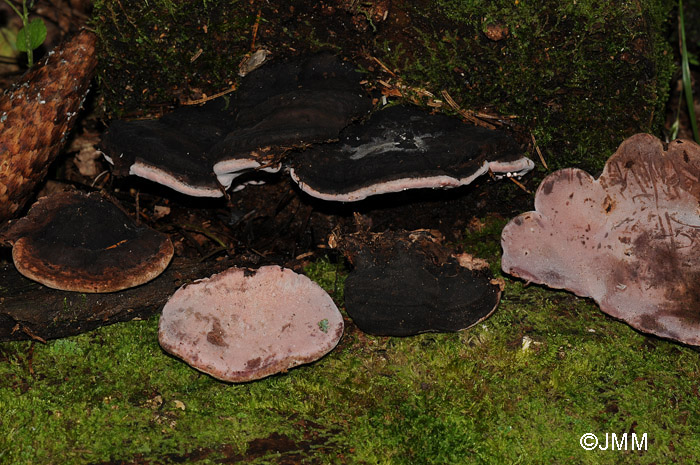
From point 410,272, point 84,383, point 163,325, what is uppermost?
point 410,272

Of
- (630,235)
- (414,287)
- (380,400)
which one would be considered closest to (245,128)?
(414,287)

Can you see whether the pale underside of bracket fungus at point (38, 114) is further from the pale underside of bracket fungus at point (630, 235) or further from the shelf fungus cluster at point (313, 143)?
the pale underside of bracket fungus at point (630, 235)

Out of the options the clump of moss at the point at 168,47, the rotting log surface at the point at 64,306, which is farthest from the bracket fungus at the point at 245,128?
the rotting log surface at the point at 64,306

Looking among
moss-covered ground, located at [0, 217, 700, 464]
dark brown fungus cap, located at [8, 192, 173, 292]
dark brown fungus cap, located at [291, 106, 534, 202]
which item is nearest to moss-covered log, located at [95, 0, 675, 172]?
dark brown fungus cap, located at [291, 106, 534, 202]

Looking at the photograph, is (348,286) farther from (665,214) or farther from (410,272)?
(665,214)

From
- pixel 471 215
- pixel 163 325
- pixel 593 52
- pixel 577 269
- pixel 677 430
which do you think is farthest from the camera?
pixel 471 215

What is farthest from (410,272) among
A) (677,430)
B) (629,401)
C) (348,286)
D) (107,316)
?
(107,316)

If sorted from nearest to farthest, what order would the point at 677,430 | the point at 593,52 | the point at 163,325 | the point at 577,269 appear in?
the point at 677,430
the point at 163,325
the point at 577,269
the point at 593,52
